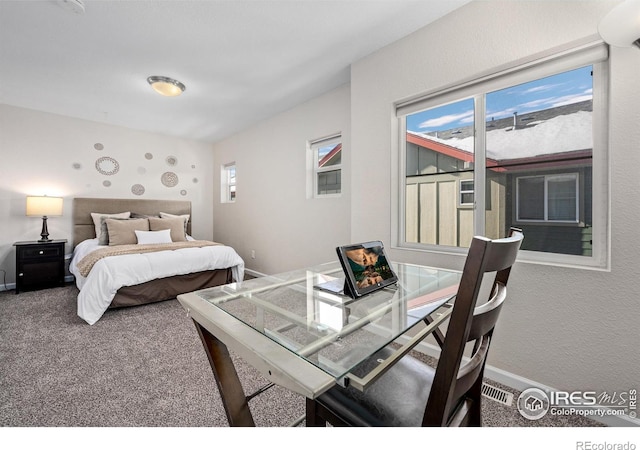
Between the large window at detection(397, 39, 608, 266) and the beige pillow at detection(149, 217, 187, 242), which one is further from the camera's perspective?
the beige pillow at detection(149, 217, 187, 242)

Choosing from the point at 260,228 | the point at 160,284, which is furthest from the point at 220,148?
the point at 160,284

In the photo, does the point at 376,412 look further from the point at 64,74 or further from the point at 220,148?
the point at 220,148

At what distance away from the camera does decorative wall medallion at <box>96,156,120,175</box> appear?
14.4 feet

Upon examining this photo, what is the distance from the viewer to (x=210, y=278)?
357 centimetres

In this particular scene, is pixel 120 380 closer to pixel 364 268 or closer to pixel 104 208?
pixel 364 268

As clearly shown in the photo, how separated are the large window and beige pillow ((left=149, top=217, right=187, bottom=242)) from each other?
3.62 meters

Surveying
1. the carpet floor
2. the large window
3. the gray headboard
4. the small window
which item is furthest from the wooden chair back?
the gray headboard

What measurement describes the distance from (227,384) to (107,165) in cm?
498

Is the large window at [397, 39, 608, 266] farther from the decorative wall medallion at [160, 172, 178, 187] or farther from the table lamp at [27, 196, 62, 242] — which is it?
the table lamp at [27, 196, 62, 242]

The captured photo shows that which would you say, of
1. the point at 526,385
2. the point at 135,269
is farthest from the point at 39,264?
the point at 526,385

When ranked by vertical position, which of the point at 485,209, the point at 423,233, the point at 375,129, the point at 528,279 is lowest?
the point at 528,279

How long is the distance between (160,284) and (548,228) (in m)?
3.68

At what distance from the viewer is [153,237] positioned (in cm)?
398
